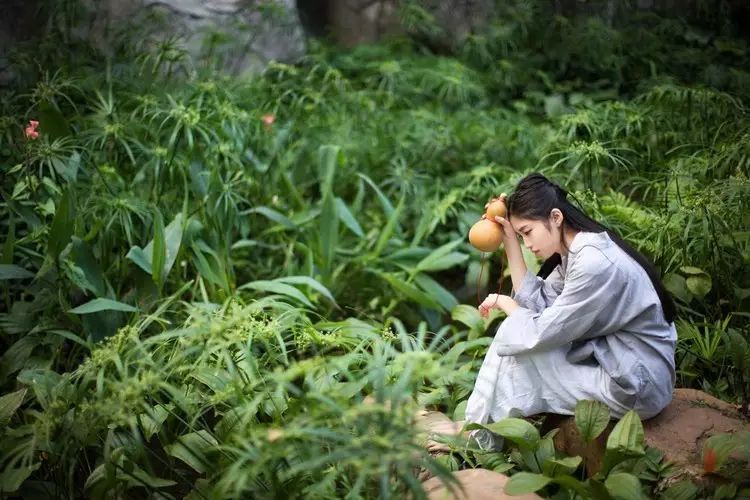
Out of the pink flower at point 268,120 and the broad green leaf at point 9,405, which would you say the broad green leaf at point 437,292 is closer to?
the pink flower at point 268,120

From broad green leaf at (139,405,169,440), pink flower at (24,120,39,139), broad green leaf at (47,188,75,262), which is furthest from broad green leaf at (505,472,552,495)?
pink flower at (24,120,39,139)

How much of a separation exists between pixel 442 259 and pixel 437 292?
19cm

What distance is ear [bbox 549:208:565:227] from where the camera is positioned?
2689 millimetres

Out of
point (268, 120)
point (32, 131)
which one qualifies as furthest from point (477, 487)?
point (268, 120)

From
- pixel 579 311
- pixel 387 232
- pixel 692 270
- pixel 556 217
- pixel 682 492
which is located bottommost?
pixel 387 232

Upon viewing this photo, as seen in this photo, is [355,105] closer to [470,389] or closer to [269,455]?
[470,389]

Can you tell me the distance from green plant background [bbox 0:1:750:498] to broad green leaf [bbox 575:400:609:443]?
0.36 ft

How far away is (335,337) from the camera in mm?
2951

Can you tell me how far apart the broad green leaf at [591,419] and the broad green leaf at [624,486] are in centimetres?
20

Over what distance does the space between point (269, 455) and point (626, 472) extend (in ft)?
3.97

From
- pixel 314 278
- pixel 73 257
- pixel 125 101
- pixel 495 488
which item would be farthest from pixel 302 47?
pixel 495 488

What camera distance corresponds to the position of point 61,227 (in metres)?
3.31

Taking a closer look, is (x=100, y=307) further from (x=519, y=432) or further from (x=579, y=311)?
(x=579, y=311)

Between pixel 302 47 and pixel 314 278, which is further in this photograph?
pixel 302 47
